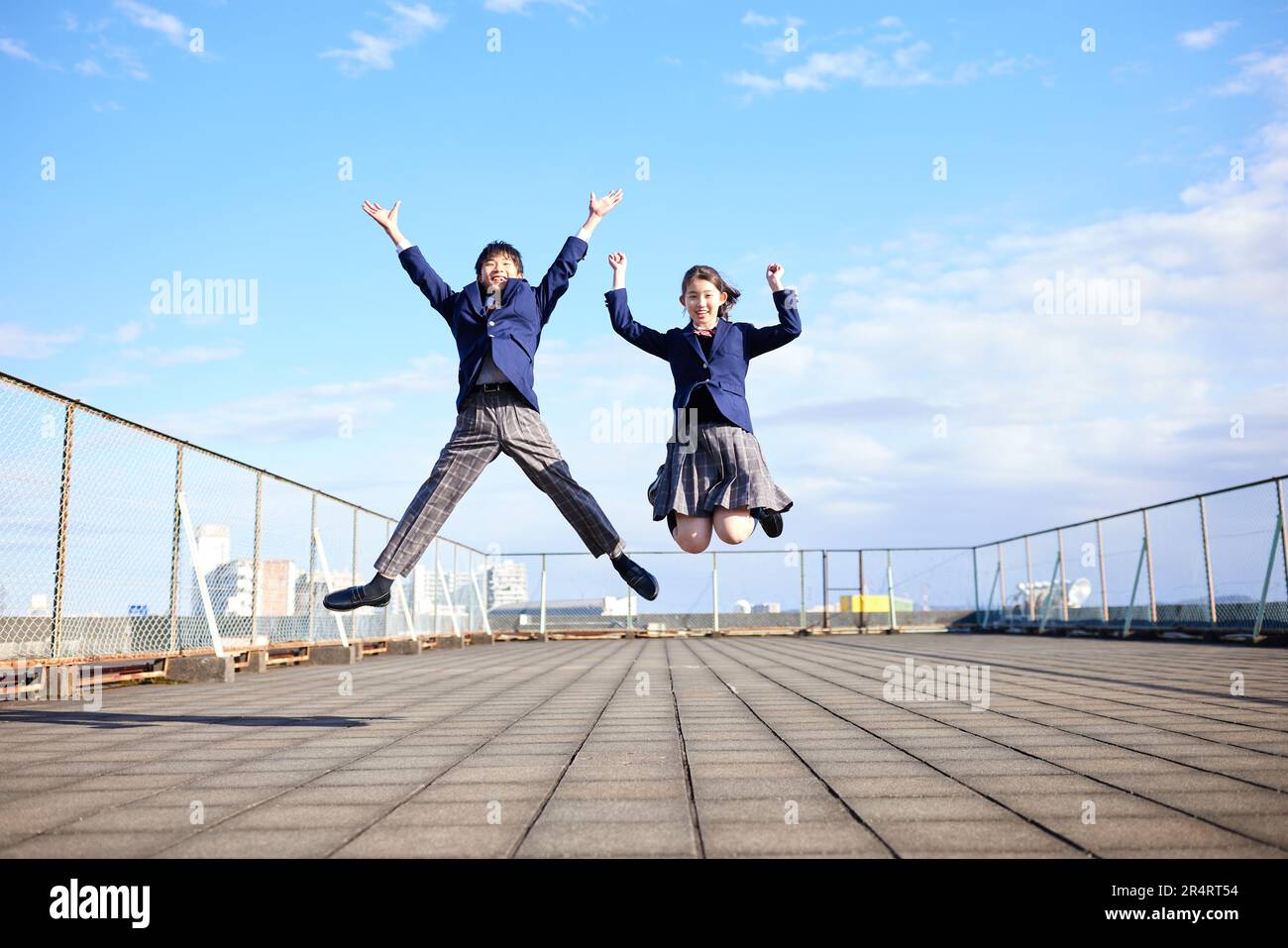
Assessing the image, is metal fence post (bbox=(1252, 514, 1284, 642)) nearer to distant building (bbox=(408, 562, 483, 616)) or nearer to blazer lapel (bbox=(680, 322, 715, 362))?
blazer lapel (bbox=(680, 322, 715, 362))

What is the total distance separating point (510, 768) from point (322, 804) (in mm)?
784

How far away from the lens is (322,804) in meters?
2.92

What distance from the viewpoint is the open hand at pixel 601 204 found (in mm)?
4727

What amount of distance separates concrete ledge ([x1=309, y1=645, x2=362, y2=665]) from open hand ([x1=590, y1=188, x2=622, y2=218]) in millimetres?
8682

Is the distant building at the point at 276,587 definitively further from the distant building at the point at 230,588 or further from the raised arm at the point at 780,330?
the raised arm at the point at 780,330

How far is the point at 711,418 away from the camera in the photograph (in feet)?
15.0

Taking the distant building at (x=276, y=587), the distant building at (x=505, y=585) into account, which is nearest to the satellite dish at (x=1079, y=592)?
the distant building at (x=505, y=585)

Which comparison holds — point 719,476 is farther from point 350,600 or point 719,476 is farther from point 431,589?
point 431,589

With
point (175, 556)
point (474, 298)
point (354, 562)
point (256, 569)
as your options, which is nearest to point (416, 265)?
point (474, 298)

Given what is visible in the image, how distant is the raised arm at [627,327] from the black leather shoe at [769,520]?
3.01 feet

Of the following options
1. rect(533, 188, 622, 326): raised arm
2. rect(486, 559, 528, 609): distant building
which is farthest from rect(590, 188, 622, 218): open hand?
rect(486, 559, 528, 609): distant building

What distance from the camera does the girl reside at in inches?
176
